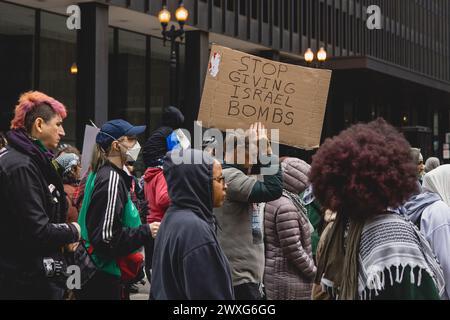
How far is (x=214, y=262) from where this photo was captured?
388cm

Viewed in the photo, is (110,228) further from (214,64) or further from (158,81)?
(158,81)

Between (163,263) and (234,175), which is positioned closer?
(163,263)

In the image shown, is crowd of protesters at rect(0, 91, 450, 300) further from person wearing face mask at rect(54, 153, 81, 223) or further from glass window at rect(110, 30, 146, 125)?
glass window at rect(110, 30, 146, 125)

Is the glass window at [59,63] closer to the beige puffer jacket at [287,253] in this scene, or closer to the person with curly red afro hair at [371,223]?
the beige puffer jacket at [287,253]

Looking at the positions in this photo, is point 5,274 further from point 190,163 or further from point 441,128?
point 441,128

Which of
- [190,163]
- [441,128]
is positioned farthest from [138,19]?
[441,128]

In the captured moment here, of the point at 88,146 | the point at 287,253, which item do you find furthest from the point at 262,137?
the point at 88,146

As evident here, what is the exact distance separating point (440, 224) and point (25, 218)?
8.39ft

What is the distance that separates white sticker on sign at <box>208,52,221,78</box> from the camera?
6414 mm

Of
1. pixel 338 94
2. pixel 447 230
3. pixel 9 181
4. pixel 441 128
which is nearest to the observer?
pixel 9 181

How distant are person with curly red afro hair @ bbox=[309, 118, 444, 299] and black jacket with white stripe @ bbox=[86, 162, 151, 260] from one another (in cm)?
197

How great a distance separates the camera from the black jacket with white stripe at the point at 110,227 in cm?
545

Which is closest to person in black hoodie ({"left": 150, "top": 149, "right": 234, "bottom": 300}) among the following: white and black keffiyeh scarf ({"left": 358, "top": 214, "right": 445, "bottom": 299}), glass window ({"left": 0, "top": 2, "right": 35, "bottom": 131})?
white and black keffiyeh scarf ({"left": 358, "top": 214, "right": 445, "bottom": 299})

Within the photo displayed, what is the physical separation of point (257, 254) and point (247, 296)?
12.5 inches
